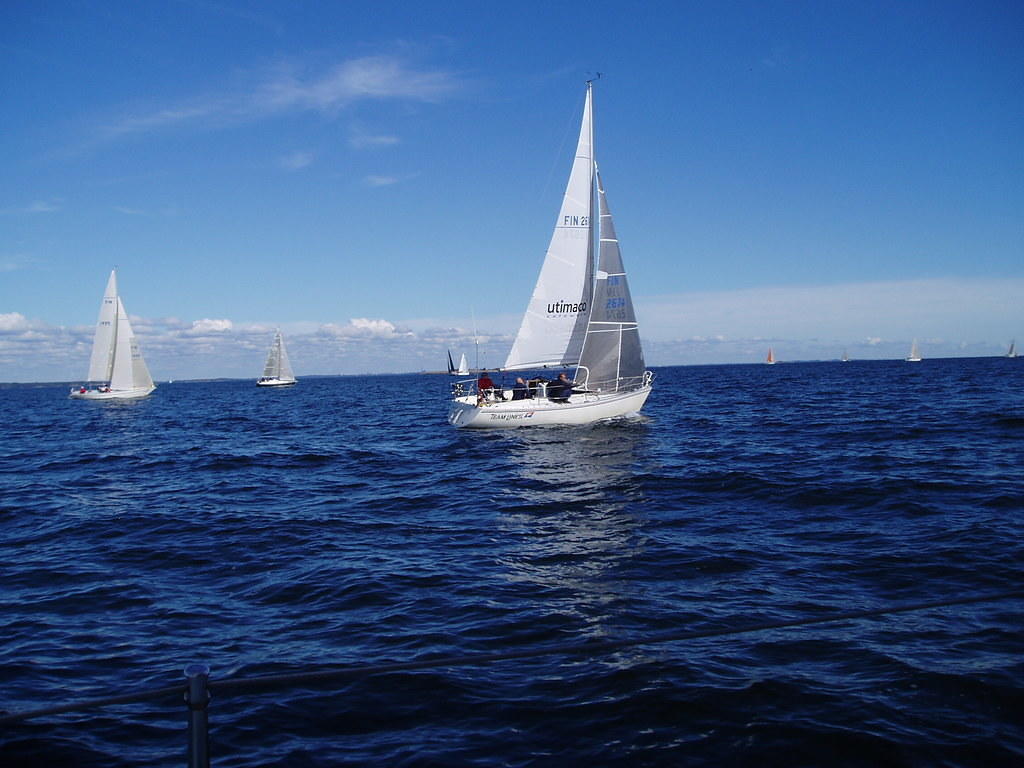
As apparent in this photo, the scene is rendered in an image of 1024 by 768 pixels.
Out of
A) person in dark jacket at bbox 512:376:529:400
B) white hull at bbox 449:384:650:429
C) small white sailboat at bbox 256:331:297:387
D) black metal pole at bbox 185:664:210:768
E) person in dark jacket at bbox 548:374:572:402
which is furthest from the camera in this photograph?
small white sailboat at bbox 256:331:297:387

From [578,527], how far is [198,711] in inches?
409

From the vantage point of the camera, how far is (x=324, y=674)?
11.2ft

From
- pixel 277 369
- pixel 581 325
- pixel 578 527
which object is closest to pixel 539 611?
pixel 578 527

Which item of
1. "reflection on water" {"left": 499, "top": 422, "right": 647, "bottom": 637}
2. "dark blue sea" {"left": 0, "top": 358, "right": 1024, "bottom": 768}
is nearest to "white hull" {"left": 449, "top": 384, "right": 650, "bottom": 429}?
"reflection on water" {"left": 499, "top": 422, "right": 647, "bottom": 637}

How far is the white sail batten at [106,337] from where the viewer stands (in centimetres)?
6775

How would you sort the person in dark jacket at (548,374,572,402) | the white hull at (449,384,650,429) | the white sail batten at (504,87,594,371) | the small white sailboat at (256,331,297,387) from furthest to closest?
the small white sailboat at (256,331,297,387) → the white sail batten at (504,87,594,371) → the person in dark jacket at (548,374,572,402) → the white hull at (449,384,650,429)

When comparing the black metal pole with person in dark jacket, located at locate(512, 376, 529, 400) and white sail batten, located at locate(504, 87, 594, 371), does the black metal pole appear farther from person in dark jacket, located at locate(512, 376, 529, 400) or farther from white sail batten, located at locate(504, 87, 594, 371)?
white sail batten, located at locate(504, 87, 594, 371)

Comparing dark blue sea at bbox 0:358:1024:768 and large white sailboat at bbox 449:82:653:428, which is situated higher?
large white sailboat at bbox 449:82:653:428

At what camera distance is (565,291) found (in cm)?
3158

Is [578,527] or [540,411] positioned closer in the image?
[578,527]

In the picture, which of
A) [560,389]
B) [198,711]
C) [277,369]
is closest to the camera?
[198,711]

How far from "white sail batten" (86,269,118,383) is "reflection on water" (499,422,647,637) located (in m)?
58.9

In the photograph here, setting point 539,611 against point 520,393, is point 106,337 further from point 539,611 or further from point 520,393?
point 539,611

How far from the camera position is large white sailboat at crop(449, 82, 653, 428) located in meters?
30.8
